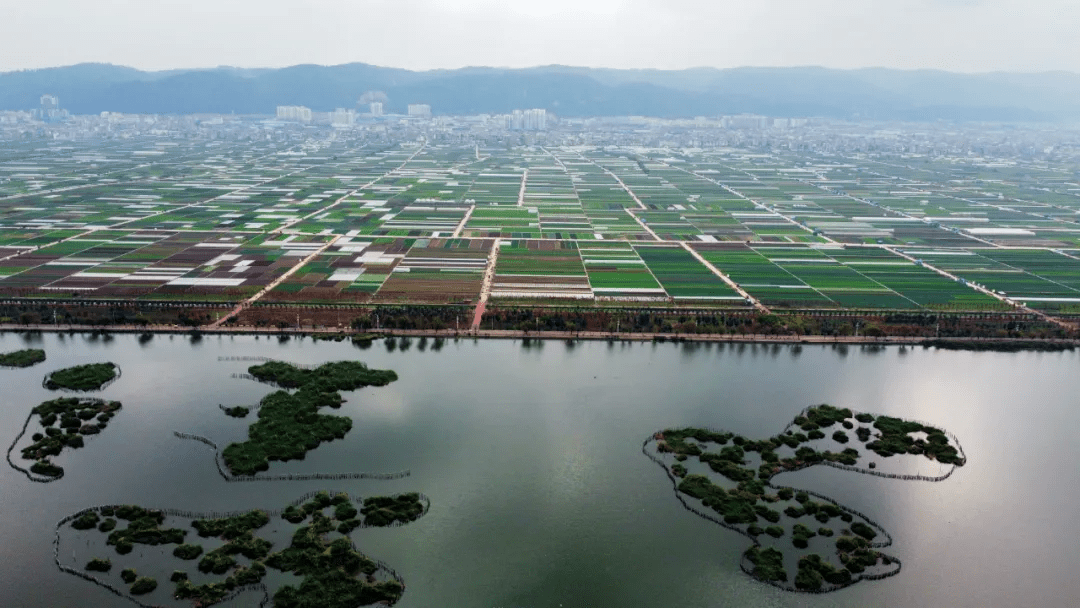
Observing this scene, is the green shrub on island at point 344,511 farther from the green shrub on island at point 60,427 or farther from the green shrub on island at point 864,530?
the green shrub on island at point 864,530

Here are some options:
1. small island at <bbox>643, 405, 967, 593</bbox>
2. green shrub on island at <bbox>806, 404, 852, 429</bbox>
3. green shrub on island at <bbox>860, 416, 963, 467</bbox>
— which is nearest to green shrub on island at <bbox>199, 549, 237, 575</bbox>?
small island at <bbox>643, 405, 967, 593</bbox>

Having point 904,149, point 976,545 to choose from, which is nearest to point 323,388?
point 976,545

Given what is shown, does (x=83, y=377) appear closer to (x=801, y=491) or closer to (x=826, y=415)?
(x=801, y=491)

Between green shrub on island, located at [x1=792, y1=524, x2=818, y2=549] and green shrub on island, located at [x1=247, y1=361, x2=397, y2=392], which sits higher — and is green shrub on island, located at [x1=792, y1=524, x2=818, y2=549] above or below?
below

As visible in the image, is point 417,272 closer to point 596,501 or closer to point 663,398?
point 663,398

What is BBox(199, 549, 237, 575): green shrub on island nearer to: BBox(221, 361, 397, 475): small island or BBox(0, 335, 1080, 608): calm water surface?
BBox(0, 335, 1080, 608): calm water surface

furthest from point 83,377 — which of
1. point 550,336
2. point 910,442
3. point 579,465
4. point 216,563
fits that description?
point 910,442
